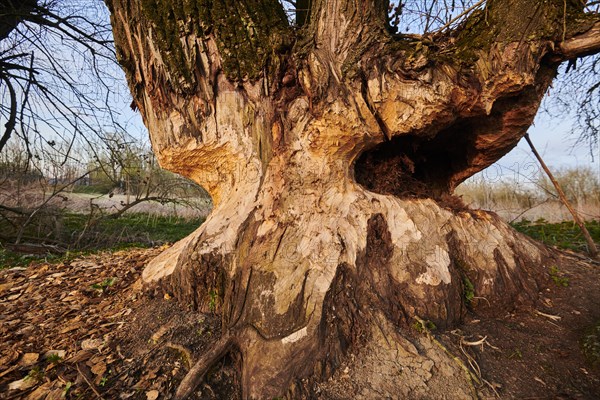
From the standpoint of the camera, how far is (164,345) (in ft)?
4.98

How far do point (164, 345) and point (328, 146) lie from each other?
1470mm

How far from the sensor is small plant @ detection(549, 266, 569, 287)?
2047mm

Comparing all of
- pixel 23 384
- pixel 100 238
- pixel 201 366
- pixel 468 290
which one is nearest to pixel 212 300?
pixel 201 366

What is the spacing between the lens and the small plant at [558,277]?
2.05m

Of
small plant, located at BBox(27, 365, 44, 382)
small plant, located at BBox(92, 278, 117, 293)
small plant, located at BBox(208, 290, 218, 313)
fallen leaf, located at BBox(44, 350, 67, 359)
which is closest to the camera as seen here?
small plant, located at BBox(27, 365, 44, 382)

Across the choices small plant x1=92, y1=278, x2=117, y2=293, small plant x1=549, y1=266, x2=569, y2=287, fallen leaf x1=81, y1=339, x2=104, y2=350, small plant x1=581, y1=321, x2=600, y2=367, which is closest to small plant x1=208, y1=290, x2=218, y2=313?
fallen leaf x1=81, y1=339, x2=104, y2=350

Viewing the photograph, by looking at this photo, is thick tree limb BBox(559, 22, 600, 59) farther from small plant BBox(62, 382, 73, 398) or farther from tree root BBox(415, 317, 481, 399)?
small plant BBox(62, 382, 73, 398)

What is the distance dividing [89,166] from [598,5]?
7807mm

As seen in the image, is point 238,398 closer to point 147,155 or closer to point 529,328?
point 529,328

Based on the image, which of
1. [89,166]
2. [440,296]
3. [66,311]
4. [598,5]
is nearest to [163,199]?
[89,166]

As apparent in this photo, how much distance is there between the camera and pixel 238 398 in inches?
52.1

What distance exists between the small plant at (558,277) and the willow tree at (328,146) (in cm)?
9

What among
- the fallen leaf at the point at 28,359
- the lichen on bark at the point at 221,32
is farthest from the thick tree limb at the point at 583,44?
the fallen leaf at the point at 28,359

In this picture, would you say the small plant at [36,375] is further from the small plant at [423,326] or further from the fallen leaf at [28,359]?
the small plant at [423,326]
